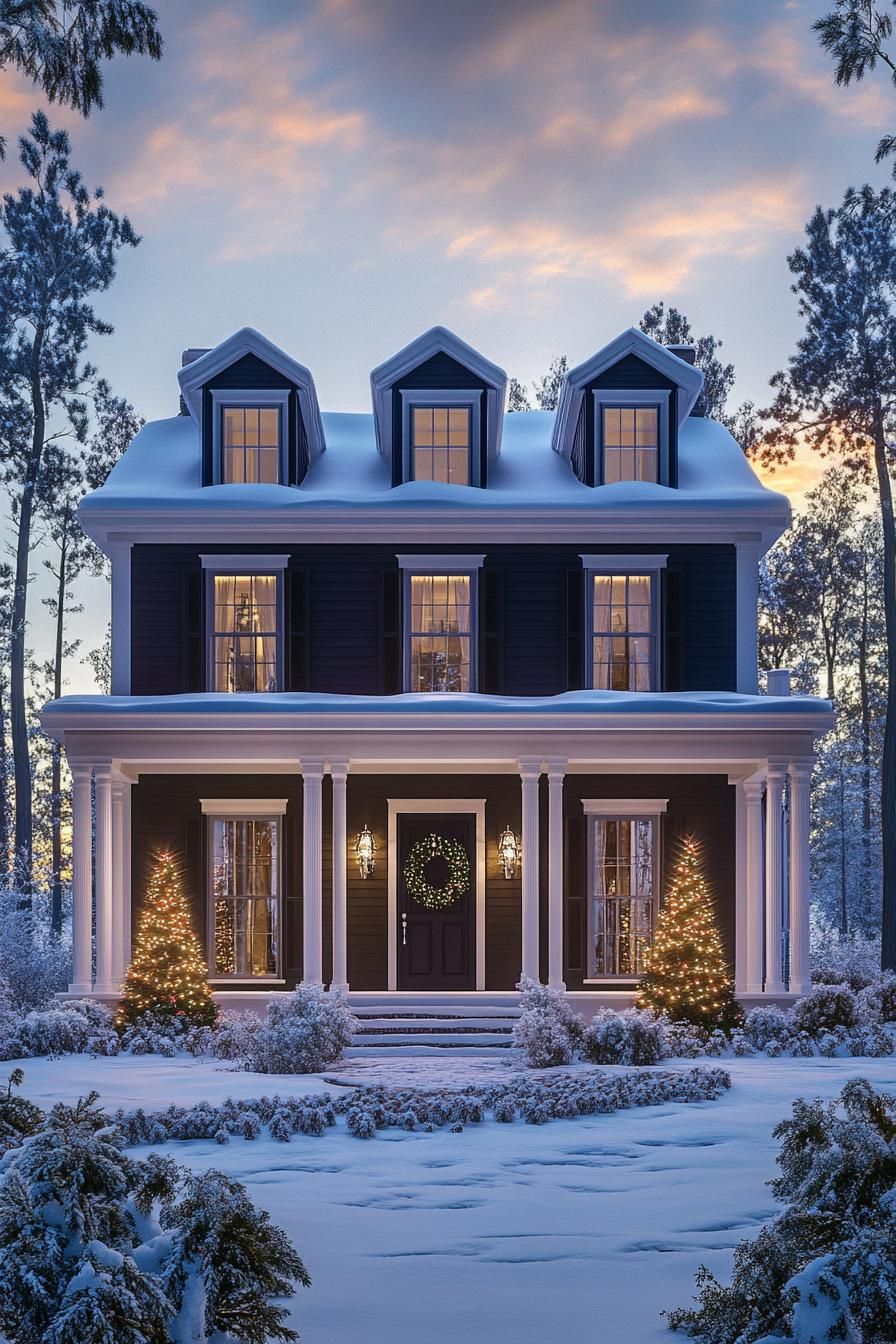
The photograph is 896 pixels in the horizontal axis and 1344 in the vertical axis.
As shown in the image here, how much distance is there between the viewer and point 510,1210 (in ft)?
25.5

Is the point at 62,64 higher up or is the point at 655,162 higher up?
the point at 655,162

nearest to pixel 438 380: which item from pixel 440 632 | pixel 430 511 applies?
pixel 430 511

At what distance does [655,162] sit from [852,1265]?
17084mm

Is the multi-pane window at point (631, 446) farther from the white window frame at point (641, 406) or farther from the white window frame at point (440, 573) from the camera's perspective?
the white window frame at point (440, 573)

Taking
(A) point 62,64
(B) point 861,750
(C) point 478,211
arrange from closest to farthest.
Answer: (A) point 62,64 → (C) point 478,211 → (B) point 861,750

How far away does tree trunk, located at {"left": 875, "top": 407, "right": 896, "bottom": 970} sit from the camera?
24.2 m

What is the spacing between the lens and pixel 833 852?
3794cm

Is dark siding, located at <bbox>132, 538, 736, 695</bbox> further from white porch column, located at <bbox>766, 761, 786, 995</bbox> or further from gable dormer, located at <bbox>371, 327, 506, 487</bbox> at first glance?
white porch column, located at <bbox>766, 761, 786, 995</bbox>

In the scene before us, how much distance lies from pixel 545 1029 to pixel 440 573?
7134 millimetres

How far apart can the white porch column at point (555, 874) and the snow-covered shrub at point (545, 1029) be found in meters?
1.09

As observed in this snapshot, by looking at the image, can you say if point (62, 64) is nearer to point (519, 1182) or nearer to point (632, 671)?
point (519, 1182)

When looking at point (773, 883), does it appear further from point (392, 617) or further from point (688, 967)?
point (392, 617)

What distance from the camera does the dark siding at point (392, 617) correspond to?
18.3 m

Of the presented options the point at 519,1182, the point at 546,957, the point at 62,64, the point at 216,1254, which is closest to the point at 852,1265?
the point at 216,1254
